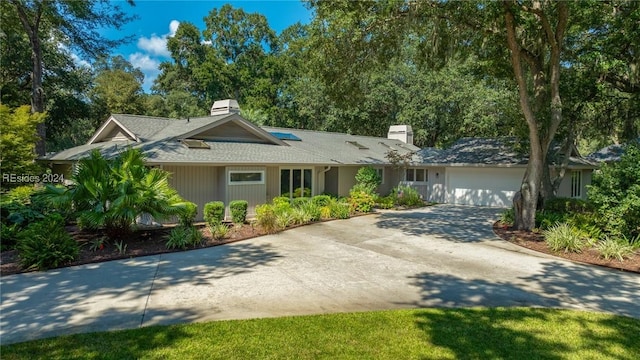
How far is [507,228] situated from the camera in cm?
1388

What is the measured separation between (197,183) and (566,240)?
12.2 meters

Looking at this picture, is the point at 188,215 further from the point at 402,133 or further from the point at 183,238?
the point at 402,133

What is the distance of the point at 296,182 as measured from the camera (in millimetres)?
17719

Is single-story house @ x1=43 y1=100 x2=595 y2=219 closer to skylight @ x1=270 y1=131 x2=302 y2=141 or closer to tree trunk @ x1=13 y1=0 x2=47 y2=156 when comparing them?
skylight @ x1=270 y1=131 x2=302 y2=141

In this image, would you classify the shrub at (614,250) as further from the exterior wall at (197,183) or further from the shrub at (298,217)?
the exterior wall at (197,183)

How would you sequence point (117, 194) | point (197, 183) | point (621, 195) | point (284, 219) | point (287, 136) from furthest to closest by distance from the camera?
point (287, 136), point (197, 183), point (284, 219), point (621, 195), point (117, 194)

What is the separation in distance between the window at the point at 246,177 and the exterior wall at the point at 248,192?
0.34 ft

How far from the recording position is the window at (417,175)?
2380cm

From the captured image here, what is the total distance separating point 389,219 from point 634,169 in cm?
832

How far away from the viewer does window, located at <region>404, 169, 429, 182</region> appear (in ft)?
78.1

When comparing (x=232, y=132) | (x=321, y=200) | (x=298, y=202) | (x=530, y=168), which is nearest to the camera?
(x=530, y=168)

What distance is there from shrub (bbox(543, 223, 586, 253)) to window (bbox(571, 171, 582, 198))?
11.4m

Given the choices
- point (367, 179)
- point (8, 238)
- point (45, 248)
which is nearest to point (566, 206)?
point (367, 179)

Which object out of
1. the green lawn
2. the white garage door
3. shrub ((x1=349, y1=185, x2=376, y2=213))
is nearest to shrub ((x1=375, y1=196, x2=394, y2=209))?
shrub ((x1=349, y1=185, x2=376, y2=213))
